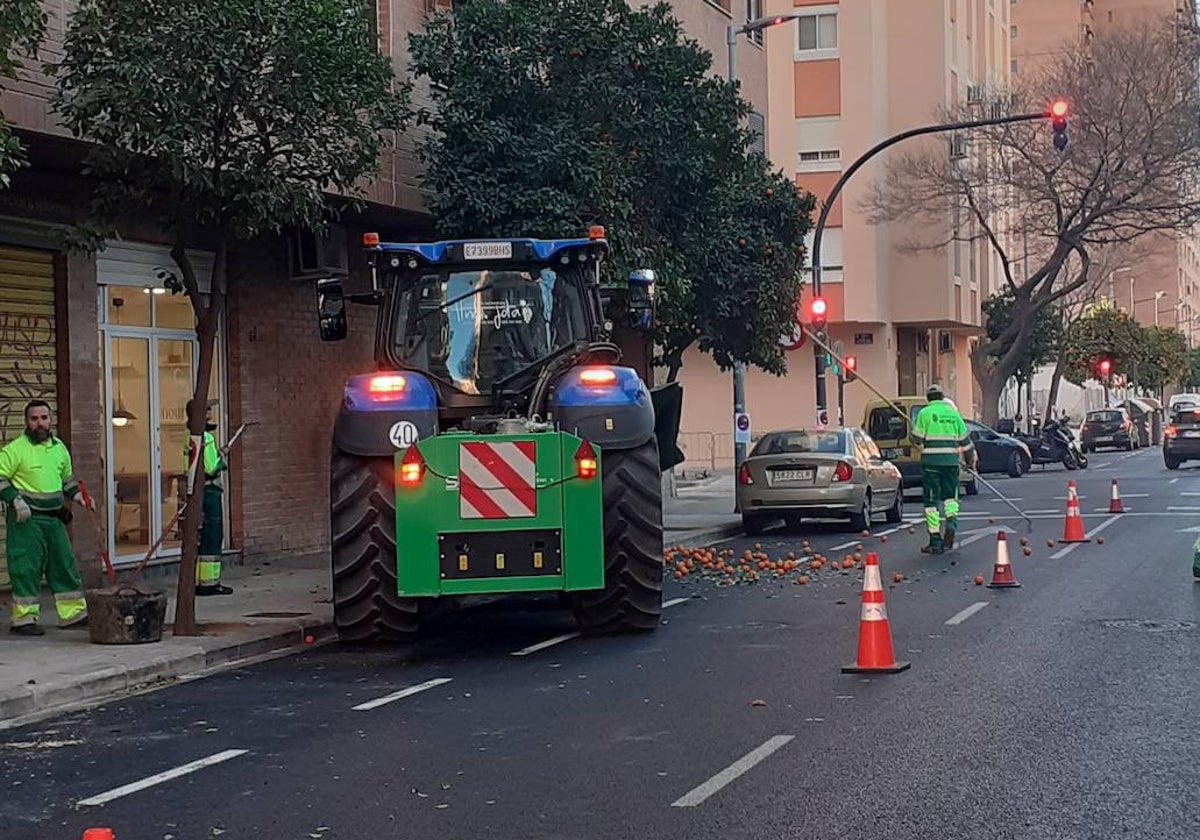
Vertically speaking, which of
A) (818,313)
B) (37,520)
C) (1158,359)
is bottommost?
(37,520)

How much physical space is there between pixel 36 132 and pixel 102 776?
6979 mm

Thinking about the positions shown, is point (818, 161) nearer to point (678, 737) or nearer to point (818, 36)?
point (818, 36)

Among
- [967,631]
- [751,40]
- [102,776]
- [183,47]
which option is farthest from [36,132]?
[751,40]

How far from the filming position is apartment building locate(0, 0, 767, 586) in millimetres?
15531

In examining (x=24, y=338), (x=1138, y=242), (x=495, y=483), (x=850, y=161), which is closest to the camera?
(x=495, y=483)

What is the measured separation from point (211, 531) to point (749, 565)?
18.5 feet

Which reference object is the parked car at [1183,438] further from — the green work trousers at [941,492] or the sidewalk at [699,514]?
the green work trousers at [941,492]

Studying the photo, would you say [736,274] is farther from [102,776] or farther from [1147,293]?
[1147,293]

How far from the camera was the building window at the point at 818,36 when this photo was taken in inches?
1946

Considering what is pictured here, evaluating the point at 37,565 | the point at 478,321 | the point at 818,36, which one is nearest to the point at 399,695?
the point at 478,321

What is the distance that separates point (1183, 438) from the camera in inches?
1583

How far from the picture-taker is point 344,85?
41.7ft

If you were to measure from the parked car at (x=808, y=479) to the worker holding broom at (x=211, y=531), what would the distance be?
28.0 feet

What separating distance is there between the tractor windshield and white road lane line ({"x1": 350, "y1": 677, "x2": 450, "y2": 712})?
127 inches
